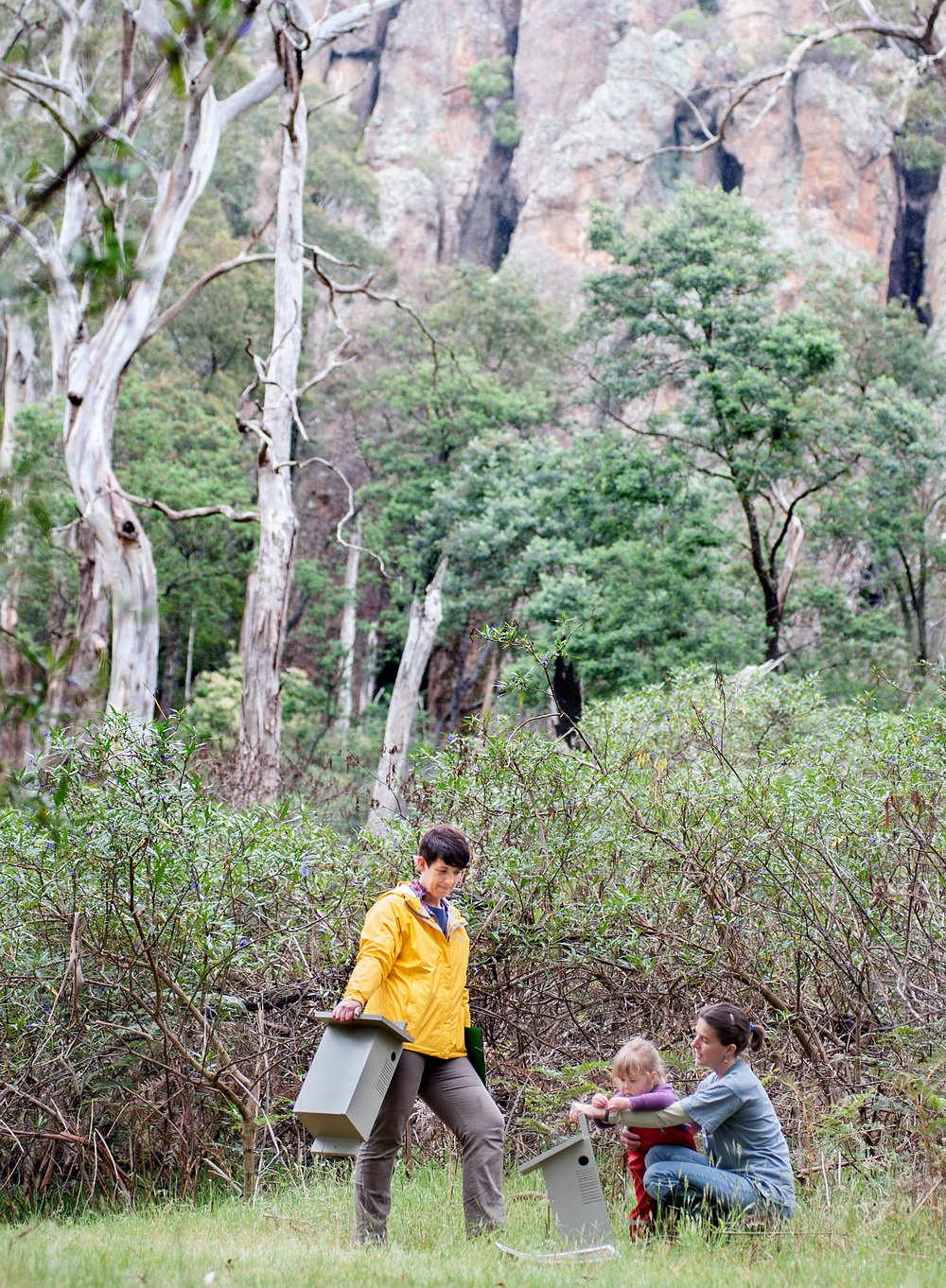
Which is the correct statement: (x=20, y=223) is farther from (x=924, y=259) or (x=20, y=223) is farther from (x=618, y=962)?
(x=924, y=259)

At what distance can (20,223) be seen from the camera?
5.45ft

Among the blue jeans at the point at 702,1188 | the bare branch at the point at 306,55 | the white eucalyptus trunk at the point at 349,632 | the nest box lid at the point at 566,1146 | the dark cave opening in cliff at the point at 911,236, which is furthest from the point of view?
the dark cave opening in cliff at the point at 911,236

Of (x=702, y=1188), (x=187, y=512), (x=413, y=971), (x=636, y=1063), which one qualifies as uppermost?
(x=187, y=512)

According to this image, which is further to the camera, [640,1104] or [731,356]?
[731,356]

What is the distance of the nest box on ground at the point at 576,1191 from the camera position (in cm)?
378

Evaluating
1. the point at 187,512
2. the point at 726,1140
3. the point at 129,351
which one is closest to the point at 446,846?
the point at 726,1140

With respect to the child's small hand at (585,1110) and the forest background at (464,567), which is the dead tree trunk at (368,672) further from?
the child's small hand at (585,1110)

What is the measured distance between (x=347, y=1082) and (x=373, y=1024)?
0.62ft

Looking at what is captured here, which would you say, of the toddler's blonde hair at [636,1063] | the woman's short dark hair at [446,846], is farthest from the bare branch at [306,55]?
the toddler's blonde hair at [636,1063]

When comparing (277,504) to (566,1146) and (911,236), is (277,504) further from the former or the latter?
(911,236)

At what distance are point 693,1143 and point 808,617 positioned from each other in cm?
1615

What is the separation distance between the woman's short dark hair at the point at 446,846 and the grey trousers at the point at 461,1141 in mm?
679

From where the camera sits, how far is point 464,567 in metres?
21.2

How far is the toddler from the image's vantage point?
3965 millimetres
